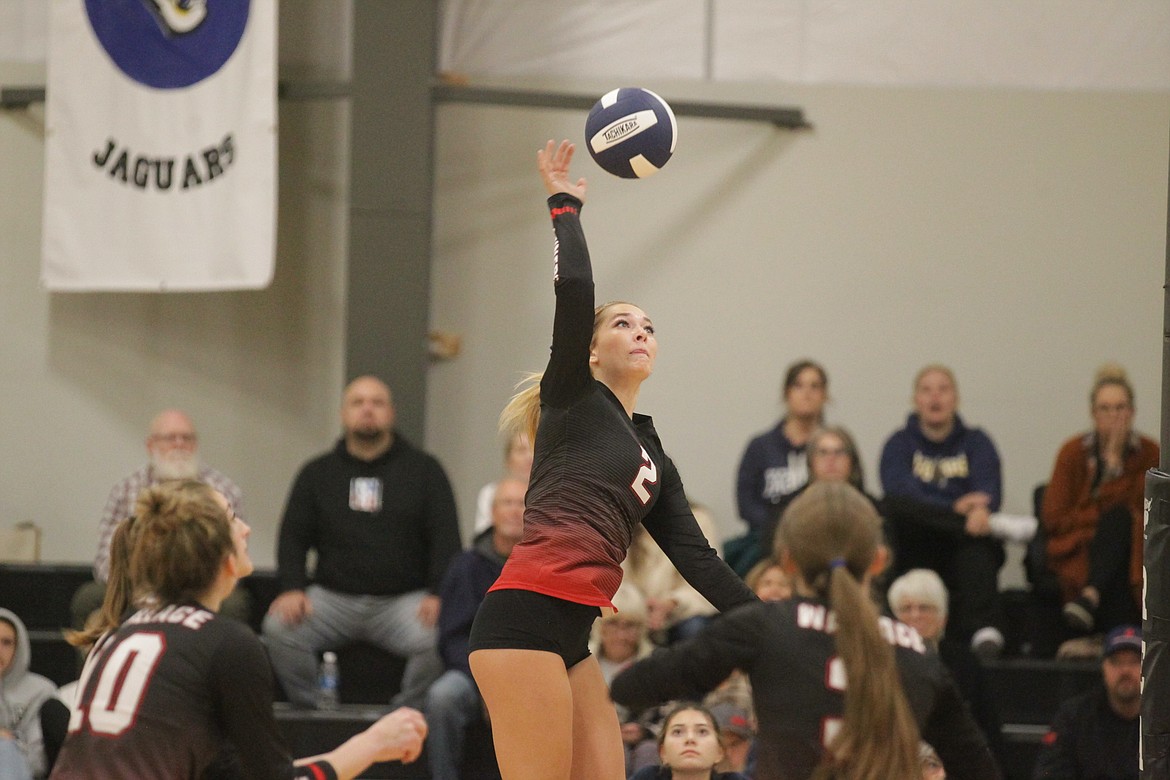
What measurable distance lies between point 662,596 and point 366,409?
1.87 m

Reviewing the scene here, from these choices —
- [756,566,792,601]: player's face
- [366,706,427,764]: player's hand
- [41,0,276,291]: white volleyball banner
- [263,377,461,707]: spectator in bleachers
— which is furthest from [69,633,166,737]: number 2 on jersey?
[41,0,276,291]: white volleyball banner

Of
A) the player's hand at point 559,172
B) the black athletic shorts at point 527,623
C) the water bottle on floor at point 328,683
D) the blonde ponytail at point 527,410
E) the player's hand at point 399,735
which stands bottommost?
the water bottle on floor at point 328,683

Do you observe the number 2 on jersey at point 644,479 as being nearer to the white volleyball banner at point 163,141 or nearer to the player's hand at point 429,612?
the player's hand at point 429,612

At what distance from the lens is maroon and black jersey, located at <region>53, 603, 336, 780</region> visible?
317cm

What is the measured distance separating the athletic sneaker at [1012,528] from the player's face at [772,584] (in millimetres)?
1863

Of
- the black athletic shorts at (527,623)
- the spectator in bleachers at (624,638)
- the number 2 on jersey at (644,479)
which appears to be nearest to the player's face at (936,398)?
the spectator in bleachers at (624,638)

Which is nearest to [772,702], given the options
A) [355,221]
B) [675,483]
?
[675,483]

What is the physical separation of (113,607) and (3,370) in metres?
6.08

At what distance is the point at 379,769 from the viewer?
667 centimetres

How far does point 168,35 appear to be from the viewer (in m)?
8.02

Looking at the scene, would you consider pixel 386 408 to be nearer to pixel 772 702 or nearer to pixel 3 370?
pixel 3 370

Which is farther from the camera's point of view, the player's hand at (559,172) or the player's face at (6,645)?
the player's face at (6,645)

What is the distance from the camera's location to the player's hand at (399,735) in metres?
3.55

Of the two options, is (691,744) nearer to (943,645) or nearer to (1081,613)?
(943,645)
